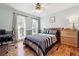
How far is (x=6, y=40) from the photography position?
170 cm

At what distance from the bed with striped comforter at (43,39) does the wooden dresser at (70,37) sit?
17 centimetres

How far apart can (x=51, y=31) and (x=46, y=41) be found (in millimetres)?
215

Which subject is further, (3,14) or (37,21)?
(37,21)

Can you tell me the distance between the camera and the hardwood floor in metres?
1.71

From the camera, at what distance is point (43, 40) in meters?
1.70

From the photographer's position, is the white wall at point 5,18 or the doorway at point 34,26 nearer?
the white wall at point 5,18

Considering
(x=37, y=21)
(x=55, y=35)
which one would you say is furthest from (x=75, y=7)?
(x=37, y=21)

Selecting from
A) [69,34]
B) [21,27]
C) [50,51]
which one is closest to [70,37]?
[69,34]

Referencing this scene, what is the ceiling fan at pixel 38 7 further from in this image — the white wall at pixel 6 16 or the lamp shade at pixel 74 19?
the lamp shade at pixel 74 19

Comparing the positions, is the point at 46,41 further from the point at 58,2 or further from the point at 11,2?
the point at 11,2

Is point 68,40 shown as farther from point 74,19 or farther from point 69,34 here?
point 74,19

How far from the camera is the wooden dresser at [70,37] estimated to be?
1.72m

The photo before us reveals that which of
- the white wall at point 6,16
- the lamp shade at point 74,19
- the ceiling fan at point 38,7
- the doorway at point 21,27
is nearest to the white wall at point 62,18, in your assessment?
the lamp shade at point 74,19

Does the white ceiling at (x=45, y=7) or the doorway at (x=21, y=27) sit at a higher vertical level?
the white ceiling at (x=45, y=7)
